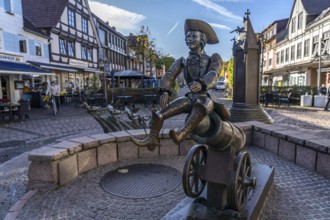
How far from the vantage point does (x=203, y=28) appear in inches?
106

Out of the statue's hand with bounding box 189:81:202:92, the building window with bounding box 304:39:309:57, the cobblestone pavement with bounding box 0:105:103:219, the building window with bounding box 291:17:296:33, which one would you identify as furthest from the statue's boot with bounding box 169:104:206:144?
the building window with bounding box 291:17:296:33

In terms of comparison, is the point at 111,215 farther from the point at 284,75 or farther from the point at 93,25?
the point at 284,75

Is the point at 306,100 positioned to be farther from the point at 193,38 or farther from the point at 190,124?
the point at 190,124

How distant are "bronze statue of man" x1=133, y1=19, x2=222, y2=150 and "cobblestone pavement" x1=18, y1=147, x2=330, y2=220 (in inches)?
42.2

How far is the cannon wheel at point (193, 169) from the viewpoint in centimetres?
250

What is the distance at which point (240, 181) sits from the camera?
101 inches

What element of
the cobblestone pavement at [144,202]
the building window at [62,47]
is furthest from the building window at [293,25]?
the cobblestone pavement at [144,202]

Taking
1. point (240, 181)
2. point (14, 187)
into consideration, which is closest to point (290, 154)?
point (240, 181)

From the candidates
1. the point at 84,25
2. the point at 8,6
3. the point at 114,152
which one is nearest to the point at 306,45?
the point at 84,25

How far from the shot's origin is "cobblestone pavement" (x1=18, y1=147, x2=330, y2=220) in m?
2.83

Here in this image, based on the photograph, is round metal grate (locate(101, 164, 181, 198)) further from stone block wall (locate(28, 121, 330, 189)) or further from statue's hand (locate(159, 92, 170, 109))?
statue's hand (locate(159, 92, 170, 109))

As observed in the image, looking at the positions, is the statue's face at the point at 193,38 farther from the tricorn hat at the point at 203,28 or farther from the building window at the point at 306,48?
the building window at the point at 306,48

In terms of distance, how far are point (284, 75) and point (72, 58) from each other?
90.8 feet

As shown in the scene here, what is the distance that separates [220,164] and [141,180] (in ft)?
5.38
